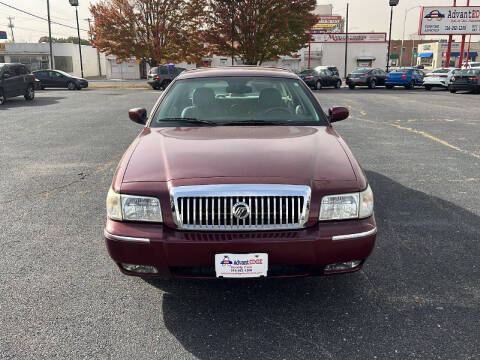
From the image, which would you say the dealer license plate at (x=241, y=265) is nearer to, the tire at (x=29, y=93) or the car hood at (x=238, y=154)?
the car hood at (x=238, y=154)

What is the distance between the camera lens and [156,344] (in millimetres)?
2592

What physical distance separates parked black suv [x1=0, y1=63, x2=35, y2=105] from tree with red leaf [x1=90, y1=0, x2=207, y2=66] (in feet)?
71.0

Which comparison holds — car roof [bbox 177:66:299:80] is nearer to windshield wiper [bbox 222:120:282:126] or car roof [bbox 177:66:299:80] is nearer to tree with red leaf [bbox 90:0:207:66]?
windshield wiper [bbox 222:120:282:126]

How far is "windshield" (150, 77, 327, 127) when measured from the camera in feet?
13.0

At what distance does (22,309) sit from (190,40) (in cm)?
4162

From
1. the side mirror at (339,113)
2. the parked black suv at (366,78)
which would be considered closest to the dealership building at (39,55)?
the parked black suv at (366,78)

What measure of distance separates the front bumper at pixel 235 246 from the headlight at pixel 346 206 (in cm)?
5

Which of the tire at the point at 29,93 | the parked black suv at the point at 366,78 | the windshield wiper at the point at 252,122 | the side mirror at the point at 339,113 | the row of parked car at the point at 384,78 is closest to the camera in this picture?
the windshield wiper at the point at 252,122

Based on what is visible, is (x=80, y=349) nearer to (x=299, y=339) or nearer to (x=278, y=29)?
(x=299, y=339)

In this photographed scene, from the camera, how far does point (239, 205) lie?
2609 mm

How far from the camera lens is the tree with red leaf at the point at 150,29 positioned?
40156 mm

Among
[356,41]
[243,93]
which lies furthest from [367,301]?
[356,41]

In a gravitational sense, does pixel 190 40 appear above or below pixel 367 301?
above

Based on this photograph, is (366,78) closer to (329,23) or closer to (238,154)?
(238,154)
